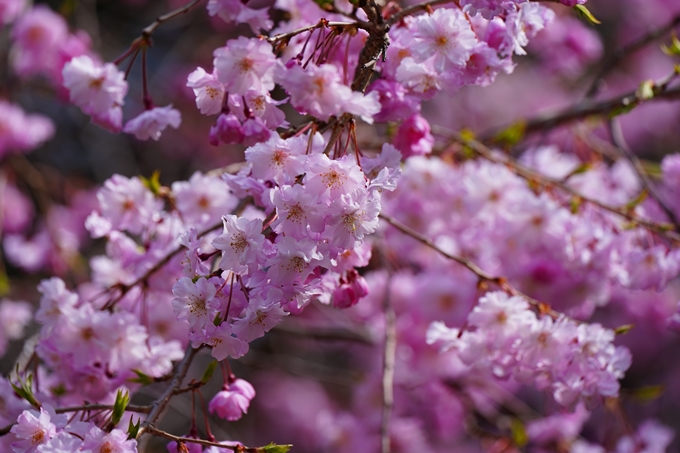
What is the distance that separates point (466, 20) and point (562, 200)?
41.0 inches

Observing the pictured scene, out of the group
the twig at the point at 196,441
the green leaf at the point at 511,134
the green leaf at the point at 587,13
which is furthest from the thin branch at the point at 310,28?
the green leaf at the point at 511,134

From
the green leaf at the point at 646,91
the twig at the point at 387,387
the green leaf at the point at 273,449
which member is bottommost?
the twig at the point at 387,387

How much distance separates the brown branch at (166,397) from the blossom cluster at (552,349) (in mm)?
728

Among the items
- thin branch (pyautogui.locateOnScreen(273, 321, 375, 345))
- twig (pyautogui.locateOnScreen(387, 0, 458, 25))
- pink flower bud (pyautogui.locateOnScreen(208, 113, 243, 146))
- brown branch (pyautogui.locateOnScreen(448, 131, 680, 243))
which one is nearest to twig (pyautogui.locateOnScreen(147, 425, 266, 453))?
pink flower bud (pyautogui.locateOnScreen(208, 113, 243, 146))

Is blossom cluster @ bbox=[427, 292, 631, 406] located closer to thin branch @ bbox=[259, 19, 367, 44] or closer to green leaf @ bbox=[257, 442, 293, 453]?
green leaf @ bbox=[257, 442, 293, 453]

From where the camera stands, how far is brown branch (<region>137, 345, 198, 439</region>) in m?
1.28

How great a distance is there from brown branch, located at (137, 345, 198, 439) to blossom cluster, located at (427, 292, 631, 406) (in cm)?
73

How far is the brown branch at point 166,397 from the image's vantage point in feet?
4.18

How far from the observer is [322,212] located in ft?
3.85

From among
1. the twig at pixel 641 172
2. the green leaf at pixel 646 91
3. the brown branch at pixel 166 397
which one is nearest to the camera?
the brown branch at pixel 166 397

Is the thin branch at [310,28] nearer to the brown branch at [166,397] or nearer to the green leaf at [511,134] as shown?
the brown branch at [166,397]

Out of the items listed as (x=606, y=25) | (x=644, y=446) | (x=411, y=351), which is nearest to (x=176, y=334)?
(x=411, y=351)

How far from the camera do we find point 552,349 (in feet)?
5.27

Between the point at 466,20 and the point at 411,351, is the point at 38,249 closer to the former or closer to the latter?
the point at 411,351
